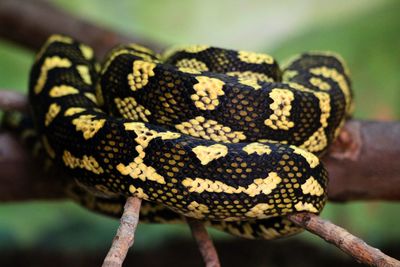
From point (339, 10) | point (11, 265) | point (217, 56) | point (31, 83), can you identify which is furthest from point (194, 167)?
point (339, 10)

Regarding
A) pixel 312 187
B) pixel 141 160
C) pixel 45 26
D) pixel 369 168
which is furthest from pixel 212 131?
pixel 45 26

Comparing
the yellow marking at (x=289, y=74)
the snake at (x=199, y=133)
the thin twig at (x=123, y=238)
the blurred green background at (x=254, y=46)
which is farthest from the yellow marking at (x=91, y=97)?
the blurred green background at (x=254, y=46)

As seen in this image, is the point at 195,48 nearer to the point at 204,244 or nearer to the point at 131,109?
the point at 131,109

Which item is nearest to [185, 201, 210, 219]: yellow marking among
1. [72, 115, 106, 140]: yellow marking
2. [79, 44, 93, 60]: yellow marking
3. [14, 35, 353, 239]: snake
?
[14, 35, 353, 239]: snake

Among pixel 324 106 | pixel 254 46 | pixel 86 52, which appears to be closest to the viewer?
pixel 324 106

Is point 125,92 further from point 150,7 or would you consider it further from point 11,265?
point 150,7

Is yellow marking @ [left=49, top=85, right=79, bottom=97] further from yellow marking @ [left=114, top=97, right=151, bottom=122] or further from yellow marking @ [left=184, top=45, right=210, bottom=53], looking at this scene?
yellow marking @ [left=184, top=45, right=210, bottom=53]
